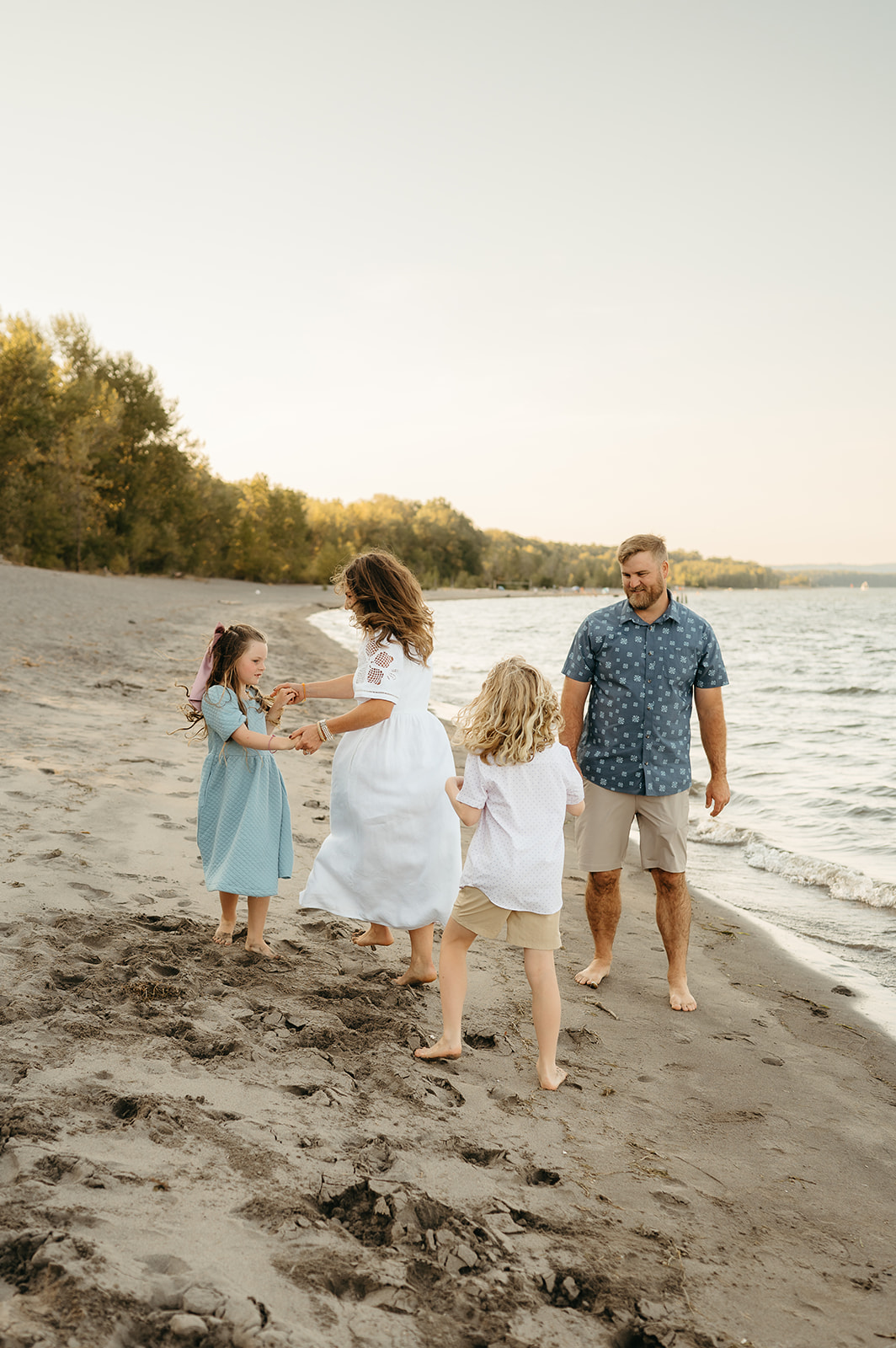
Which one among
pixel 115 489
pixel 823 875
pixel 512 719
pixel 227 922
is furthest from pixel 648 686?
pixel 115 489

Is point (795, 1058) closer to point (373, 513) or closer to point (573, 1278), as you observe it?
point (573, 1278)

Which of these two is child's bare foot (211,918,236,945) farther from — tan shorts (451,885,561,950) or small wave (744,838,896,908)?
small wave (744,838,896,908)

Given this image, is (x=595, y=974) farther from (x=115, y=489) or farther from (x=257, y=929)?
(x=115, y=489)

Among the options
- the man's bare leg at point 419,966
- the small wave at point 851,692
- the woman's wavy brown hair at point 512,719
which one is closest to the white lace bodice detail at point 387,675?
the woman's wavy brown hair at point 512,719

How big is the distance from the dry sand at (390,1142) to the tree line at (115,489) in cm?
1973

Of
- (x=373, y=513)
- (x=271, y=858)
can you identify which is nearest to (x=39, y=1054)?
(x=271, y=858)

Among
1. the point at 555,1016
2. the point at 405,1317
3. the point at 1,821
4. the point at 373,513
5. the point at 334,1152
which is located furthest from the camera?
the point at 373,513

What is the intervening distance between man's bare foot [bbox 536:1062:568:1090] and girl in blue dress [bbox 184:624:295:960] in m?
1.35

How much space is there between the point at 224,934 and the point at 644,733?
219 cm

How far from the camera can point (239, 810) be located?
404 cm

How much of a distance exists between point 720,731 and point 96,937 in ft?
10.2

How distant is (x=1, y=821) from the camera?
507 cm

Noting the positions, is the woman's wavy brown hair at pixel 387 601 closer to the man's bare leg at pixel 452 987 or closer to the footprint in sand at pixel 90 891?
the man's bare leg at pixel 452 987

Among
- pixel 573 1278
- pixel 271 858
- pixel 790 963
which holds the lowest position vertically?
pixel 790 963
